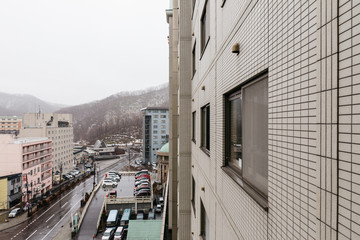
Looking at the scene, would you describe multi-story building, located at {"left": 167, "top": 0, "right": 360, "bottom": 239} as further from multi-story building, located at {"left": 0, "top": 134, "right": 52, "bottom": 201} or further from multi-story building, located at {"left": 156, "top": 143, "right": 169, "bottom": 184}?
multi-story building, located at {"left": 0, "top": 134, "right": 52, "bottom": 201}

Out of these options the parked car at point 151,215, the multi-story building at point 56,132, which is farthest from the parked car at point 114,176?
the parked car at point 151,215

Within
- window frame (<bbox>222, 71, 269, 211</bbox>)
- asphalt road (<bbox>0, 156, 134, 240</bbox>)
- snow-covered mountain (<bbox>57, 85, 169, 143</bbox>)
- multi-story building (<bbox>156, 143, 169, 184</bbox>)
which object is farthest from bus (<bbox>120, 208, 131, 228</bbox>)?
snow-covered mountain (<bbox>57, 85, 169, 143</bbox>)

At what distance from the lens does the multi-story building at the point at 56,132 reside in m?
51.2

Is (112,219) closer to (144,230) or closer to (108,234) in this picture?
(108,234)

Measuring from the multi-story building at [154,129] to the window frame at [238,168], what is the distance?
195 feet

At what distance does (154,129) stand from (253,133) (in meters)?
61.0

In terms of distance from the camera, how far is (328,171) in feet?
3.71

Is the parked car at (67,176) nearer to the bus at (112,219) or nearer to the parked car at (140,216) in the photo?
the bus at (112,219)

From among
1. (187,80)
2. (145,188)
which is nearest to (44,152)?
(145,188)

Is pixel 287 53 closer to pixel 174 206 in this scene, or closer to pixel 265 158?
pixel 265 158

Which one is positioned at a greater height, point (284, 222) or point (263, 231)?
point (284, 222)

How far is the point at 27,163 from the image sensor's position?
38.7 meters

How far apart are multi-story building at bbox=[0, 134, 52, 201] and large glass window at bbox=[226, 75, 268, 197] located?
40.9 metres

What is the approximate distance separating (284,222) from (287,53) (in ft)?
4.01
